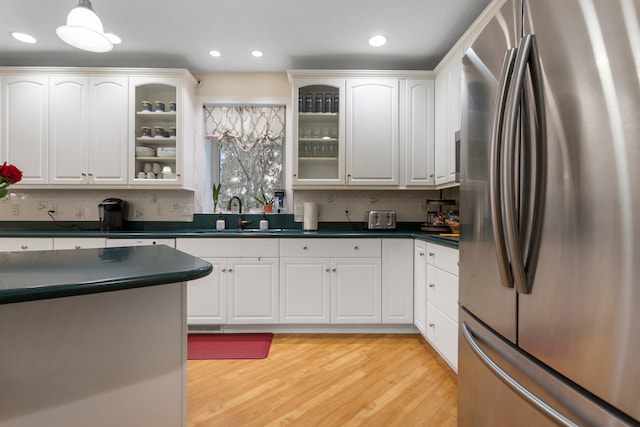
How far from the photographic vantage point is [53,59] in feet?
10.1

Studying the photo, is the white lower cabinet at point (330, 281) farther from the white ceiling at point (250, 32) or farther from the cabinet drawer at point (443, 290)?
the white ceiling at point (250, 32)

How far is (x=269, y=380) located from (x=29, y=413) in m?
1.39

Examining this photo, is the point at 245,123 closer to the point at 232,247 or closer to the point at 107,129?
the point at 107,129

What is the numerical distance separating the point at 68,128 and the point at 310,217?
250 centimetres

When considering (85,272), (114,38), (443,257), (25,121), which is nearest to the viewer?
(85,272)

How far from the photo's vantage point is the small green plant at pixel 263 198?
3324 millimetres

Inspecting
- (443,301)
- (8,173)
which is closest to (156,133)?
(8,173)

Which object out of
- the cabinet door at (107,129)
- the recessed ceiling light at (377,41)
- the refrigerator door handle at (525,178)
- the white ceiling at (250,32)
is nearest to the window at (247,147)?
the white ceiling at (250,32)

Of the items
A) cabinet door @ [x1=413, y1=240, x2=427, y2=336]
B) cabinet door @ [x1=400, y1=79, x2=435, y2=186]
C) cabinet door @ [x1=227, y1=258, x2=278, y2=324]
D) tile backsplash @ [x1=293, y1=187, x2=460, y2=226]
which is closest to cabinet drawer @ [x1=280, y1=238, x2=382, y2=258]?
cabinet door @ [x1=227, y1=258, x2=278, y2=324]

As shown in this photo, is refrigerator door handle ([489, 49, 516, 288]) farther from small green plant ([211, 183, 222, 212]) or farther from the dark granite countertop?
small green plant ([211, 183, 222, 212])

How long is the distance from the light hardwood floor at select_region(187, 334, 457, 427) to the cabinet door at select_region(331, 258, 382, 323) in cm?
Result: 24

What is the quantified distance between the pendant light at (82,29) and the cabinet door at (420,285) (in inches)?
102

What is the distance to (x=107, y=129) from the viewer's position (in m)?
2.95

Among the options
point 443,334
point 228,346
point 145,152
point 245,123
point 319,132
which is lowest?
point 228,346
